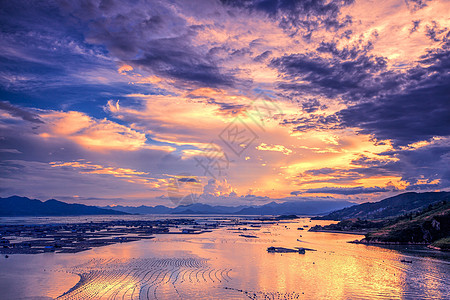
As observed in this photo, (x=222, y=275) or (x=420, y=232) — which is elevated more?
(x=420, y=232)

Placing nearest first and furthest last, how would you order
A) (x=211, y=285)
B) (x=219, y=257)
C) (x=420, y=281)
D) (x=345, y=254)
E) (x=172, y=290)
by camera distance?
(x=172, y=290) → (x=211, y=285) → (x=420, y=281) → (x=219, y=257) → (x=345, y=254)

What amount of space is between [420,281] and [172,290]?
39013 mm

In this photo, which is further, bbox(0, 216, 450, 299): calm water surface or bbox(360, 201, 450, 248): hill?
bbox(360, 201, 450, 248): hill

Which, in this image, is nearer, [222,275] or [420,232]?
[222,275]

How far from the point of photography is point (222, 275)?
169 ft

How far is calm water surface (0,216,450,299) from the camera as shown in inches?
1604

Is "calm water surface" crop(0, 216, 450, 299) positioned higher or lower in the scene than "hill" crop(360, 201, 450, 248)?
lower

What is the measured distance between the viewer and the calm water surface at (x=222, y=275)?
4075cm

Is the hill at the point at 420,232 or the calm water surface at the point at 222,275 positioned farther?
the hill at the point at 420,232

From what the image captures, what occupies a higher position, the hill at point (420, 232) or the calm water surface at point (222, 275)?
the hill at point (420, 232)

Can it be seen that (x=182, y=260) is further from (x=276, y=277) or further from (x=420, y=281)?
A: (x=420, y=281)

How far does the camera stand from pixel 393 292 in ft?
139

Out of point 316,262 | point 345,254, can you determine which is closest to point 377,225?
point 345,254

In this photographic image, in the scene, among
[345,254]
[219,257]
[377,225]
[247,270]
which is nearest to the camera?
[247,270]
